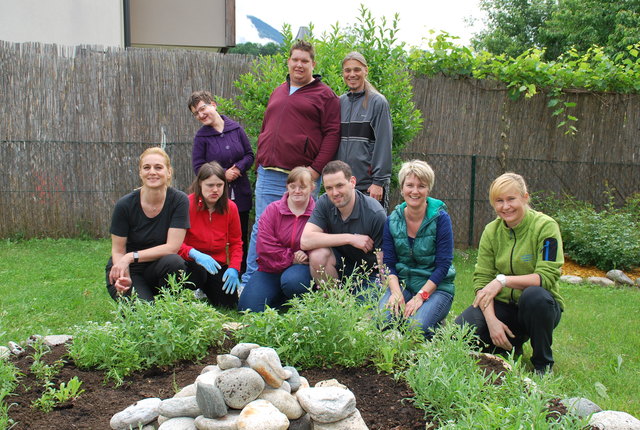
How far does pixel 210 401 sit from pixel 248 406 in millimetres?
151

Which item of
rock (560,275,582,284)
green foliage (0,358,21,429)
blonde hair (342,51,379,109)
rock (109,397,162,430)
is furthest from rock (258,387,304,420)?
rock (560,275,582,284)

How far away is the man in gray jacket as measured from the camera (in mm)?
4676

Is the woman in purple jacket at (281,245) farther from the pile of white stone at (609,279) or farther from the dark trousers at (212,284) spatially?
the pile of white stone at (609,279)

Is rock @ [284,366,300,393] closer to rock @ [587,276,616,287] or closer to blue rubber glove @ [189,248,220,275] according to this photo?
blue rubber glove @ [189,248,220,275]

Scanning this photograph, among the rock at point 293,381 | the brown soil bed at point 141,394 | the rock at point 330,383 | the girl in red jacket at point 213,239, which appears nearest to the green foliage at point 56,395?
the brown soil bed at point 141,394

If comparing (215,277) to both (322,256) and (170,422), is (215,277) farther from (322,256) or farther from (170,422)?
(170,422)

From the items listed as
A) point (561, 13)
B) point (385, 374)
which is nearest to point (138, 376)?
point (385, 374)

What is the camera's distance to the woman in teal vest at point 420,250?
12.4ft

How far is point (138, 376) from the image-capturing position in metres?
2.82

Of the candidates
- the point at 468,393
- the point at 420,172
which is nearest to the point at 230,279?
the point at 420,172

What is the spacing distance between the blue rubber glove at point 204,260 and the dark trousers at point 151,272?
10.4 inches

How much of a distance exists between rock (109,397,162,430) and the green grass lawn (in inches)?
35.4

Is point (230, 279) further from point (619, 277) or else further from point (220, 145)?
point (619, 277)

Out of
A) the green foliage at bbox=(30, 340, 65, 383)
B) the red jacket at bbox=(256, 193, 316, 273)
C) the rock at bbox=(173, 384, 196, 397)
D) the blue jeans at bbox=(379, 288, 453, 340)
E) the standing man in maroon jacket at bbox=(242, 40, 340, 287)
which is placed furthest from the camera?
the standing man in maroon jacket at bbox=(242, 40, 340, 287)
